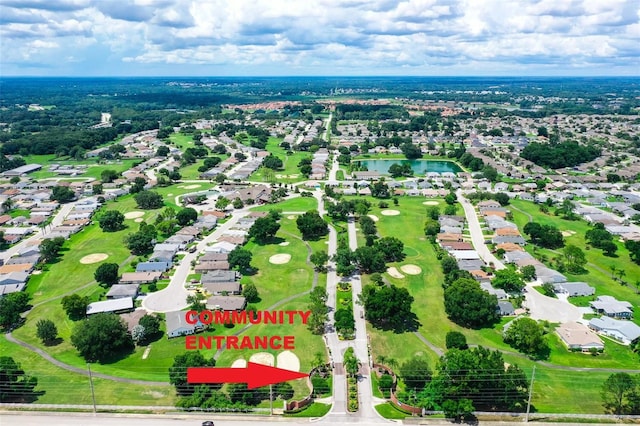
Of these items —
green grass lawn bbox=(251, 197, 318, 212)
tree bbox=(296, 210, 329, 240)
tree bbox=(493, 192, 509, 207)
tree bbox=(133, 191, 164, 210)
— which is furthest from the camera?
tree bbox=(493, 192, 509, 207)

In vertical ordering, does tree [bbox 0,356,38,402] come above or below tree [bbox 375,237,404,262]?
below

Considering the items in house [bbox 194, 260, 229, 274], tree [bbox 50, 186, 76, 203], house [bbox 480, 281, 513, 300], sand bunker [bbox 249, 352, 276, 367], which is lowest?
sand bunker [bbox 249, 352, 276, 367]

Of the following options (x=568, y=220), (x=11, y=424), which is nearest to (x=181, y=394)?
(x=11, y=424)

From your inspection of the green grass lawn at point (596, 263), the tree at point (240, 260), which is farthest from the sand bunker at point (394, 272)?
the green grass lawn at point (596, 263)

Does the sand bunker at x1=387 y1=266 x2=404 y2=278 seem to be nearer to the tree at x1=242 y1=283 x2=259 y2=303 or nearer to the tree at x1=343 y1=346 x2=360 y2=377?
the tree at x1=242 y1=283 x2=259 y2=303

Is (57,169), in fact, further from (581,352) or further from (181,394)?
(581,352)

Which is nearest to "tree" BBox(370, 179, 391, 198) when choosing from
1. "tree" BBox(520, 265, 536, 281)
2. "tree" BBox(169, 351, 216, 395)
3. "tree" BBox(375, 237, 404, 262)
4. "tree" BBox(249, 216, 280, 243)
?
"tree" BBox(249, 216, 280, 243)
